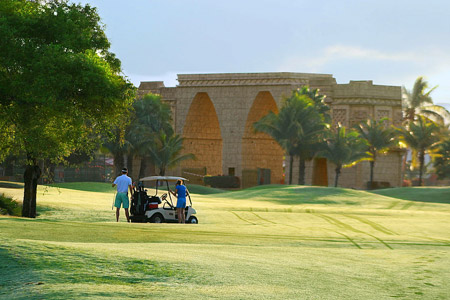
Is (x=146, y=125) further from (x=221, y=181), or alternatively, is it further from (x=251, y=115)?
(x=251, y=115)

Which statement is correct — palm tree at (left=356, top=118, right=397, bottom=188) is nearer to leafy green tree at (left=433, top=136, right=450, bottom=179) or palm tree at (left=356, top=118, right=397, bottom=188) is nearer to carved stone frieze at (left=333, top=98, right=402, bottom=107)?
carved stone frieze at (left=333, top=98, right=402, bottom=107)

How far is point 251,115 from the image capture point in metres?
68.4

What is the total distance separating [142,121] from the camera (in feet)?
196

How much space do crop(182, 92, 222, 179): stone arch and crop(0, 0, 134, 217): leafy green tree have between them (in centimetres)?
4755

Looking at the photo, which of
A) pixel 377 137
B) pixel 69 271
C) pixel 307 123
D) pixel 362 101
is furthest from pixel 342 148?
pixel 69 271

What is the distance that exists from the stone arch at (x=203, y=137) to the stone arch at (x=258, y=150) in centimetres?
467

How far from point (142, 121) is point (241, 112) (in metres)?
12.4

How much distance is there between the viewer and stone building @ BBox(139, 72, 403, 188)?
212 ft

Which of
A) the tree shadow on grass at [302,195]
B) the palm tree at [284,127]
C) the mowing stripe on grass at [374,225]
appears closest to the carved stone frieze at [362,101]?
the palm tree at [284,127]

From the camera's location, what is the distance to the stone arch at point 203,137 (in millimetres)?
70875

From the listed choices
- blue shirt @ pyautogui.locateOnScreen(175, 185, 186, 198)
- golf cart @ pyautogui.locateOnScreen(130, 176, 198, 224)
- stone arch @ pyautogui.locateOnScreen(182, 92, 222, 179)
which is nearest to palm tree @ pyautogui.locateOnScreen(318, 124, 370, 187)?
stone arch @ pyautogui.locateOnScreen(182, 92, 222, 179)

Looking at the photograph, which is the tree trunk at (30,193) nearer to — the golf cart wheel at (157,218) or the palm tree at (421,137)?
the golf cart wheel at (157,218)

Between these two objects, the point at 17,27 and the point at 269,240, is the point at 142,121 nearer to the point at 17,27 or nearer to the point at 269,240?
the point at 17,27

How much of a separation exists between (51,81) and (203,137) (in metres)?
52.8
